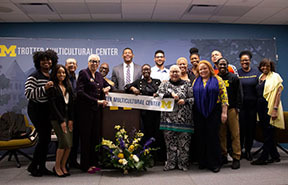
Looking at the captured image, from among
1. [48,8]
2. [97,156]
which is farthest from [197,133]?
[48,8]

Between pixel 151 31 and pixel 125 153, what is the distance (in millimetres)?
3714

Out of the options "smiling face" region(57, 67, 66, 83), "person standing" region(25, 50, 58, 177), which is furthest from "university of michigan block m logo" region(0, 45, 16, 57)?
"smiling face" region(57, 67, 66, 83)

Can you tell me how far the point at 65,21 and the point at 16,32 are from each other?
124 cm

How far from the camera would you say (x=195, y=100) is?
3691 mm

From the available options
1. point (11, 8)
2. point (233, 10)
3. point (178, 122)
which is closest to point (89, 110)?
point (178, 122)

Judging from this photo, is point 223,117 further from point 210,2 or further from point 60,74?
point 210,2

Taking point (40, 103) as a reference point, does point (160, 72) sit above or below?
above

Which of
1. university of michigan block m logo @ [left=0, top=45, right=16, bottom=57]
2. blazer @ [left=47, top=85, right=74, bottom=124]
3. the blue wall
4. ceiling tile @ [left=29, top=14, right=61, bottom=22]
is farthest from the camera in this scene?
the blue wall

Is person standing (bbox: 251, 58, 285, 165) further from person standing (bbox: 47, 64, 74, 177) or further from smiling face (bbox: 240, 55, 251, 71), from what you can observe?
person standing (bbox: 47, 64, 74, 177)

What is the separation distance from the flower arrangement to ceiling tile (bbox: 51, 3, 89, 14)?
9.70 ft

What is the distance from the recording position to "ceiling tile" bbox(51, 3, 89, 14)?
5.12 metres

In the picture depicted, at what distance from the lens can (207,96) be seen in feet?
11.9

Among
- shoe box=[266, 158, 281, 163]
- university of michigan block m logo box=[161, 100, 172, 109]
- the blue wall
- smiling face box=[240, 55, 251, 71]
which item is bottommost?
shoe box=[266, 158, 281, 163]

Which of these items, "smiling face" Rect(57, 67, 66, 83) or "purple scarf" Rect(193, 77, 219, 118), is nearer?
"smiling face" Rect(57, 67, 66, 83)
